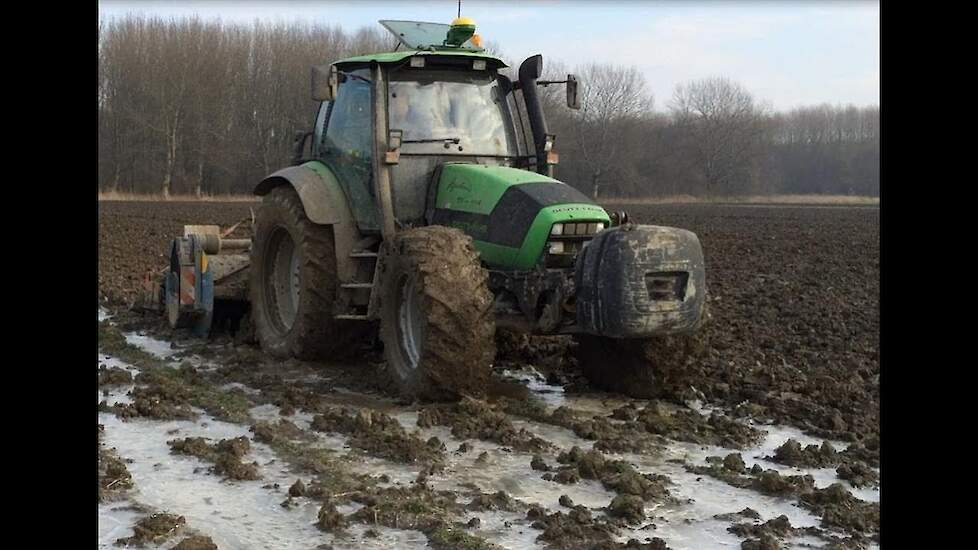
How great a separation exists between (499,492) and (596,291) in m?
1.73

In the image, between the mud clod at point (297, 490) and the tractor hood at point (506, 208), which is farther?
the tractor hood at point (506, 208)

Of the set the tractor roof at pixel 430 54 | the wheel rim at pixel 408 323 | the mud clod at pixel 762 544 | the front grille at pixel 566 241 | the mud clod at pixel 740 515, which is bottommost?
the mud clod at pixel 762 544

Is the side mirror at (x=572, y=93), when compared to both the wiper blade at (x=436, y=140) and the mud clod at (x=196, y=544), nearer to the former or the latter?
the wiper blade at (x=436, y=140)

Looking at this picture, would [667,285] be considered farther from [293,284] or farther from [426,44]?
[293,284]

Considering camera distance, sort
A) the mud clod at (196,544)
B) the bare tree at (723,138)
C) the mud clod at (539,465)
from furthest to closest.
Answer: the bare tree at (723,138), the mud clod at (539,465), the mud clod at (196,544)

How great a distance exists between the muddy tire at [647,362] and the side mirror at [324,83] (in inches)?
99.6

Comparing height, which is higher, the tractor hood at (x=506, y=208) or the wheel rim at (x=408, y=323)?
the tractor hood at (x=506, y=208)

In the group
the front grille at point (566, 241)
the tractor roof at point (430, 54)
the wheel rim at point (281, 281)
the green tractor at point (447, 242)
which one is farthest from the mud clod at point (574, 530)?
the wheel rim at point (281, 281)

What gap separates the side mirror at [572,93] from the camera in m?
7.39

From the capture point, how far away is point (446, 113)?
7.49 meters

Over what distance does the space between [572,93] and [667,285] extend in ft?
6.49

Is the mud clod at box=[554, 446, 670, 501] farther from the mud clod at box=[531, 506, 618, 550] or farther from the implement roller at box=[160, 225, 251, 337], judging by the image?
the implement roller at box=[160, 225, 251, 337]
